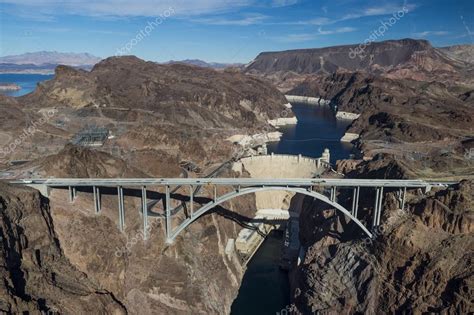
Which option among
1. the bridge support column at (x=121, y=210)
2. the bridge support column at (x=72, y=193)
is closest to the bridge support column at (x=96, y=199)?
the bridge support column at (x=72, y=193)

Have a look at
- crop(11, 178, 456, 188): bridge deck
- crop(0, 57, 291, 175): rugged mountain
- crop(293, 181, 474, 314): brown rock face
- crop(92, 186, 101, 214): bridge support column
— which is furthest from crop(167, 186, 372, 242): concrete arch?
crop(0, 57, 291, 175): rugged mountain

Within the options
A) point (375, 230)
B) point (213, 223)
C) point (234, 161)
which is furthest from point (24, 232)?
point (234, 161)

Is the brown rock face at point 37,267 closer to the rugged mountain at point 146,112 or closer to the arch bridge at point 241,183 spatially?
the arch bridge at point 241,183

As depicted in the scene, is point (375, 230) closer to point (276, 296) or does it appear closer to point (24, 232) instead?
point (276, 296)

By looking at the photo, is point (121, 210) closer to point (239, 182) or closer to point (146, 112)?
point (239, 182)

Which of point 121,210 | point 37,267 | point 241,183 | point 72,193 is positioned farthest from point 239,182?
point 37,267

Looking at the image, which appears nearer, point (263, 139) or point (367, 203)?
point (367, 203)

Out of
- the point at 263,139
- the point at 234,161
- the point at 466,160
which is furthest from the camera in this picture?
the point at 263,139
